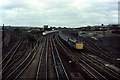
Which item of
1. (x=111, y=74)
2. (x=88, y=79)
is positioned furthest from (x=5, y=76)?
(x=111, y=74)

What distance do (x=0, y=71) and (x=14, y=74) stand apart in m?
2.81

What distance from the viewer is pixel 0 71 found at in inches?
708

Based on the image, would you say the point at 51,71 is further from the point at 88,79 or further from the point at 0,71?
the point at 0,71

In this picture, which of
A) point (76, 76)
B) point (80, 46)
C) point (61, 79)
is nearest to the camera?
point (61, 79)

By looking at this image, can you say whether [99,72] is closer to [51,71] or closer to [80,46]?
[51,71]

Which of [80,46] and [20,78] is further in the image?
[80,46]

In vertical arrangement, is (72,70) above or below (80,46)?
below

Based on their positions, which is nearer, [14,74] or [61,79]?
[61,79]

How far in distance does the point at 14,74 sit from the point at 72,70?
26.2ft

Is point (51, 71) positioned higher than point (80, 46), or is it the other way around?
point (80, 46)

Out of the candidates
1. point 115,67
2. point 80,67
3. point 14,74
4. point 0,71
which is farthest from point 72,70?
point 0,71

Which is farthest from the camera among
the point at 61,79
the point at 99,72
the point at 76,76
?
the point at 99,72

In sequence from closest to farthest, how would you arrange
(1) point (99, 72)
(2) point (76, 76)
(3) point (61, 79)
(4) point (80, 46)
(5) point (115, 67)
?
(3) point (61, 79)
(2) point (76, 76)
(1) point (99, 72)
(5) point (115, 67)
(4) point (80, 46)

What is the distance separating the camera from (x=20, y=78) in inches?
608
